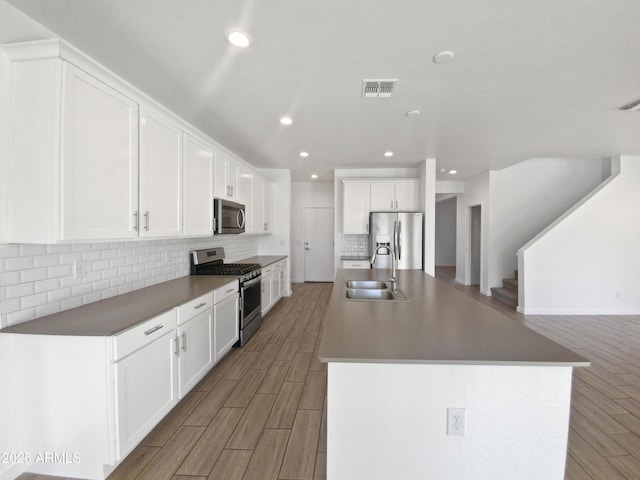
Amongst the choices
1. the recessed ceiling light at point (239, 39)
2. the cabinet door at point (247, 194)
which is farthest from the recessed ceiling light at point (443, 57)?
the cabinet door at point (247, 194)

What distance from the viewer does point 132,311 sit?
1983 millimetres

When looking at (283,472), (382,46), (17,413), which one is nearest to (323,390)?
(283,472)

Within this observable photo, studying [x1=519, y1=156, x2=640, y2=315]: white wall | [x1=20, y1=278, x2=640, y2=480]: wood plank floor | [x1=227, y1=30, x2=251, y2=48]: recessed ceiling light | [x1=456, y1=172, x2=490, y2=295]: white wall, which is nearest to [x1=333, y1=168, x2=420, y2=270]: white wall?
[x1=456, y1=172, x2=490, y2=295]: white wall

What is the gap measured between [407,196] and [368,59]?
3.67 m

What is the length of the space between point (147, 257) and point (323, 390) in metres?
2.00

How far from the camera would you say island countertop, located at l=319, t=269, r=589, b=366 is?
129 cm

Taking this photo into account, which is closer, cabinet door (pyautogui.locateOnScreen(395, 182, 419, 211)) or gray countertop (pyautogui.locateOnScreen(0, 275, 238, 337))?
gray countertop (pyautogui.locateOnScreen(0, 275, 238, 337))

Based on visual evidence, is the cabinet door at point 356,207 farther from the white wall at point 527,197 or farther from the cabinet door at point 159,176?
the cabinet door at point 159,176

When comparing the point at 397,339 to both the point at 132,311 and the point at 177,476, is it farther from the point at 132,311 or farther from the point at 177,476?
the point at 132,311

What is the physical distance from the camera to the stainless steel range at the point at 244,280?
11.6ft

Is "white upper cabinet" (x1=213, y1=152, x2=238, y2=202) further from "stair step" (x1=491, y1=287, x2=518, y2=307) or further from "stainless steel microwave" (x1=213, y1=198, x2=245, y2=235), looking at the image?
"stair step" (x1=491, y1=287, x2=518, y2=307)

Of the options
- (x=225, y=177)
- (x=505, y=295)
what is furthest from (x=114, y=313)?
(x=505, y=295)

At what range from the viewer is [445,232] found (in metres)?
11.5

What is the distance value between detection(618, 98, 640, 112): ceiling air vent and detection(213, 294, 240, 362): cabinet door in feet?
14.1
